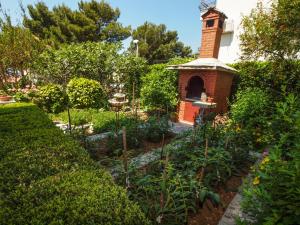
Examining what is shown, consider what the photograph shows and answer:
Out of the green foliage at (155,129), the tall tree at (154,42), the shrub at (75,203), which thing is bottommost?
the green foliage at (155,129)

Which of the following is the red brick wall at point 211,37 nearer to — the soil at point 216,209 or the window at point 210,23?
the window at point 210,23

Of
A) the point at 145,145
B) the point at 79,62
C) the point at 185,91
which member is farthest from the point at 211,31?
the point at 79,62

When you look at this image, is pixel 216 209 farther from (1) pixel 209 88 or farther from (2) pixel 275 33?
(1) pixel 209 88

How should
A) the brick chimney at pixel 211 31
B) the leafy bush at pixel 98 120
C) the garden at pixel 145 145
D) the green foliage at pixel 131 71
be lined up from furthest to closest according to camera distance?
the green foliage at pixel 131 71
the brick chimney at pixel 211 31
the leafy bush at pixel 98 120
the garden at pixel 145 145

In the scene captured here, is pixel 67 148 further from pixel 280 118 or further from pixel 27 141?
pixel 280 118

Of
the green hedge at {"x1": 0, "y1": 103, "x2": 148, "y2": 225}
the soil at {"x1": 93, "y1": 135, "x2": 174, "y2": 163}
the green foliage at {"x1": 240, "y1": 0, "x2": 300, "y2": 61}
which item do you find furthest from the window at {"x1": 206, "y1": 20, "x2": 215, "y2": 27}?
the green hedge at {"x1": 0, "y1": 103, "x2": 148, "y2": 225}

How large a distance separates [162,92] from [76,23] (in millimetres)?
16299

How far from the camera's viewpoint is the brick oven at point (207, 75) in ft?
27.6

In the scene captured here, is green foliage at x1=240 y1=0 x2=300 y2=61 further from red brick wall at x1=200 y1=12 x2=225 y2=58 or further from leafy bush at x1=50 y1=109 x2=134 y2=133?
leafy bush at x1=50 y1=109 x2=134 y2=133

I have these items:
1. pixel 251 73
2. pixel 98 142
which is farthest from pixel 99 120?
pixel 251 73

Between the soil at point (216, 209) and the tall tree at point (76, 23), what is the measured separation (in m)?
21.0

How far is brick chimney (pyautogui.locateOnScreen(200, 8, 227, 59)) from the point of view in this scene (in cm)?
924

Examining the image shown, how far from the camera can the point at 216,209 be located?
329 centimetres

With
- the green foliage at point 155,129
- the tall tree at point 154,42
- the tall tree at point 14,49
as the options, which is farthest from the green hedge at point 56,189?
the tall tree at point 154,42
